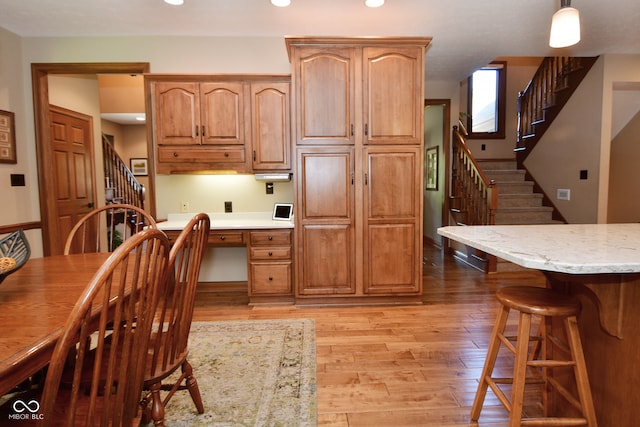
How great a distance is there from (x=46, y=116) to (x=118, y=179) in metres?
3.53

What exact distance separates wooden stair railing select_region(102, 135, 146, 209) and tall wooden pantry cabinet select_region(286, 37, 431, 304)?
4.93m

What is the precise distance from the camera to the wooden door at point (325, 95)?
3053mm

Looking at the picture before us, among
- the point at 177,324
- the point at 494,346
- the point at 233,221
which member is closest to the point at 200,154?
the point at 233,221

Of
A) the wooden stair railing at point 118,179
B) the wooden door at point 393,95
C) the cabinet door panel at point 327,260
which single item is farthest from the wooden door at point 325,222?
the wooden stair railing at point 118,179

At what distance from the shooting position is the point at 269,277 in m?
3.23

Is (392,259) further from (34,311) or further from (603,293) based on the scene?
(34,311)

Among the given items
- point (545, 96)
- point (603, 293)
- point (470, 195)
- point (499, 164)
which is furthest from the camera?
point (499, 164)

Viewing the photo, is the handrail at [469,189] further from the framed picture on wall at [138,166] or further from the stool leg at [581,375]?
the framed picture on wall at [138,166]

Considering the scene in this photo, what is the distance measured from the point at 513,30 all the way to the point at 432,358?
327 centimetres

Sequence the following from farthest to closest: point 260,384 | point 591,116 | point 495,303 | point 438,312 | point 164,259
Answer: point 591,116
point 495,303
point 438,312
point 260,384
point 164,259

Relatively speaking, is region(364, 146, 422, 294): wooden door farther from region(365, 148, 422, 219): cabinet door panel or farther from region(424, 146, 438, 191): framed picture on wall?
region(424, 146, 438, 191): framed picture on wall

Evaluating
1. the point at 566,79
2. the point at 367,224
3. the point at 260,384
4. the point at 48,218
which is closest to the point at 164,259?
the point at 260,384

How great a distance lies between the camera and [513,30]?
3428mm

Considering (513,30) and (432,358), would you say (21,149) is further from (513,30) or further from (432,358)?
(513,30)
